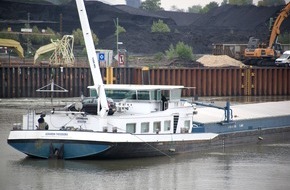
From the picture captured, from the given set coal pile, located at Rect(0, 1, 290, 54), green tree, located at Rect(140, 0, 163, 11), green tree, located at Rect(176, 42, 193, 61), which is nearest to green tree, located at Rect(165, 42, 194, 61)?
green tree, located at Rect(176, 42, 193, 61)

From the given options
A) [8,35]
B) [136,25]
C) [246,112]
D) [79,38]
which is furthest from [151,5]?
[246,112]

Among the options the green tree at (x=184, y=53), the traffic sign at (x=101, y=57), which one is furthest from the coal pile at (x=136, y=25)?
the traffic sign at (x=101, y=57)

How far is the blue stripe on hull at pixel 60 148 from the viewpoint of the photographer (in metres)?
38.2

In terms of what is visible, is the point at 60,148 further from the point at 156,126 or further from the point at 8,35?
the point at 8,35

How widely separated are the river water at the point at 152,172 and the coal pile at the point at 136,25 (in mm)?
64134

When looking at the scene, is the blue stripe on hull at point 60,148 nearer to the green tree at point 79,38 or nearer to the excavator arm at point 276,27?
the excavator arm at point 276,27

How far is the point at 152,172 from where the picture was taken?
37.5 meters

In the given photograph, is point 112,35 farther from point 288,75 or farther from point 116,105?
point 116,105

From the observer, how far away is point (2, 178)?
35.9m

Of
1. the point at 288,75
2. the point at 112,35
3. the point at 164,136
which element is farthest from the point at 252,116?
the point at 112,35

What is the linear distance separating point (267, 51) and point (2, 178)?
5537 cm

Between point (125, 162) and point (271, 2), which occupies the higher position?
point (271, 2)

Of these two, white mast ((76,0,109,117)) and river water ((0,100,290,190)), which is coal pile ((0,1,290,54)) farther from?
white mast ((76,0,109,117))

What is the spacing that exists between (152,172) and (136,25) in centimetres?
8349
